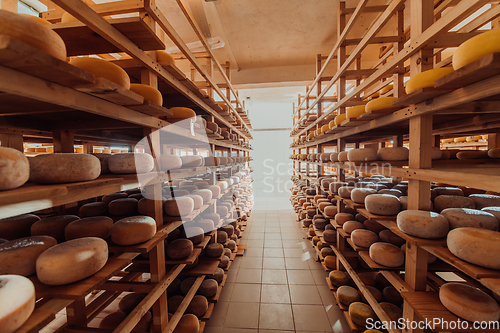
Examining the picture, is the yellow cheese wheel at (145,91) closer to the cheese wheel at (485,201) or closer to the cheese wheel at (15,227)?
the cheese wheel at (15,227)

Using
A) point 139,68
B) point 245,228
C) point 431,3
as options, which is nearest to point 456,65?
point 431,3

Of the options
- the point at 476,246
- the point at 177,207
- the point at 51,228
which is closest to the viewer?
the point at 476,246

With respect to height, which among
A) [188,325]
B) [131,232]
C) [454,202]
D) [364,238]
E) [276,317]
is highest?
[454,202]

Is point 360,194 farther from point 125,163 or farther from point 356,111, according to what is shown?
point 125,163

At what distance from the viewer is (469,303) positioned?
3.75 feet

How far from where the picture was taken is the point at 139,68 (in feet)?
5.49

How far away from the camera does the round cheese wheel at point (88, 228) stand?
132 cm

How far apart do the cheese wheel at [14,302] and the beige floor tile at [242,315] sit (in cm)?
214

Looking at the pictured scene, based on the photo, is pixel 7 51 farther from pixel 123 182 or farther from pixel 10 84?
pixel 123 182

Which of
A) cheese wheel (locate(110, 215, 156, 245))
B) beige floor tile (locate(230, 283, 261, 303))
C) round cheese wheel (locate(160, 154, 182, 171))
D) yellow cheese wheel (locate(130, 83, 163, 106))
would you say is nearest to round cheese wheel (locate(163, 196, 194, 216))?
round cheese wheel (locate(160, 154, 182, 171))

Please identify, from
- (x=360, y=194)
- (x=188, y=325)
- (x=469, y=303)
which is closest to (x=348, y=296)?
(x=360, y=194)

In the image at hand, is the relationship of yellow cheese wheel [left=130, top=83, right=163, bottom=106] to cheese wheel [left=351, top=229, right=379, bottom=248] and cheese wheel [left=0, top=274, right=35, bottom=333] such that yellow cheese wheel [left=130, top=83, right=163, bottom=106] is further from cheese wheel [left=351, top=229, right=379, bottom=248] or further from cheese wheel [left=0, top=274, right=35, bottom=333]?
cheese wheel [left=351, top=229, right=379, bottom=248]

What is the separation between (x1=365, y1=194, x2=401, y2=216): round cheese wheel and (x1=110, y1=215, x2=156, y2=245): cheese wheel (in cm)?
189

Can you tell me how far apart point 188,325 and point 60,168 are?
193cm
